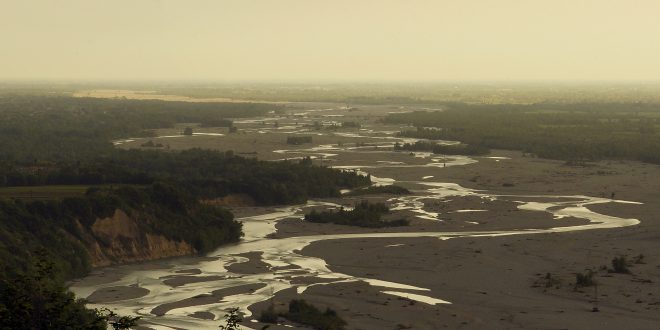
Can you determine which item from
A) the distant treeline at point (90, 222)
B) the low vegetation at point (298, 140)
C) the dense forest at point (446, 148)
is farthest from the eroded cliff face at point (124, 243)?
the low vegetation at point (298, 140)

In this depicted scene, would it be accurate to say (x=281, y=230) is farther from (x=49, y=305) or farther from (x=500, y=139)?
(x=500, y=139)

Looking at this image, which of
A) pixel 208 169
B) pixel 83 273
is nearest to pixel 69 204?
pixel 83 273

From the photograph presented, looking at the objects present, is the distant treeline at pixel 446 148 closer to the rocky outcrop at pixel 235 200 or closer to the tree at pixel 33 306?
the rocky outcrop at pixel 235 200

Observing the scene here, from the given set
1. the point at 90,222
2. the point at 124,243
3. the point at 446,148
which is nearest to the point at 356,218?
the point at 124,243

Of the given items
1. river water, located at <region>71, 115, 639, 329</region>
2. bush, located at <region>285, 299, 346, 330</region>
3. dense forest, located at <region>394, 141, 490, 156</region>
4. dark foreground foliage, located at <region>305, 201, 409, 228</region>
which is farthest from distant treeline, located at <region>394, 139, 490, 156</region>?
bush, located at <region>285, 299, 346, 330</region>

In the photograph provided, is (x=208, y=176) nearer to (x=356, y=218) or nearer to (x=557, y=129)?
(x=356, y=218)
